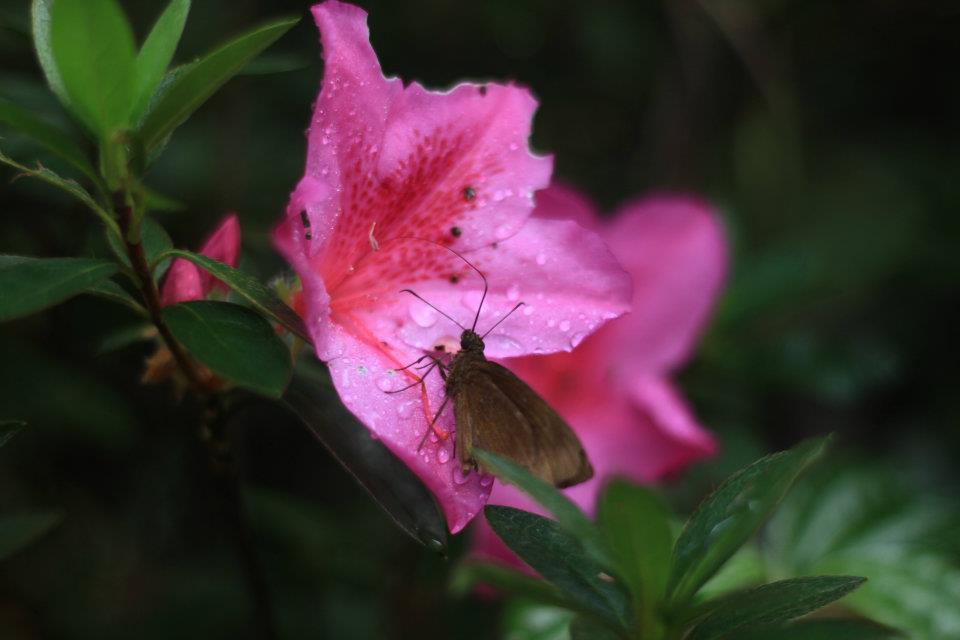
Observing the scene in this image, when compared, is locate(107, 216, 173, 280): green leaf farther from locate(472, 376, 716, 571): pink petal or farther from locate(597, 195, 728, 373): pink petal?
locate(597, 195, 728, 373): pink petal

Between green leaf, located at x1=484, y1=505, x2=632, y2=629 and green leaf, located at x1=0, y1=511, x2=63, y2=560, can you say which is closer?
green leaf, located at x1=484, y1=505, x2=632, y2=629

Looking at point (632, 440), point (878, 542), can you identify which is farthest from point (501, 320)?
point (878, 542)

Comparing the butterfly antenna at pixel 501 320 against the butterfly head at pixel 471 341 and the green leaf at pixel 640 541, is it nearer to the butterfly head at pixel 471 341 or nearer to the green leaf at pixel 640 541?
the butterfly head at pixel 471 341

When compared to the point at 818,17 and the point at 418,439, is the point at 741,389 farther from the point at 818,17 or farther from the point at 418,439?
the point at 418,439

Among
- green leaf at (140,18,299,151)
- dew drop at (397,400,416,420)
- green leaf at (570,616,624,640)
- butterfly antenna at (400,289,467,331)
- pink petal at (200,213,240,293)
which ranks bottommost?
green leaf at (570,616,624,640)

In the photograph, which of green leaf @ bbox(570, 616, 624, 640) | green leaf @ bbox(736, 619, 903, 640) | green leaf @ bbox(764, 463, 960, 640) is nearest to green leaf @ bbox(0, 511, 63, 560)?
green leaf @ bbox(570, 616, 624, 640)

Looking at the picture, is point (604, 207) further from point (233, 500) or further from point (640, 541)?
point (640, 541)
